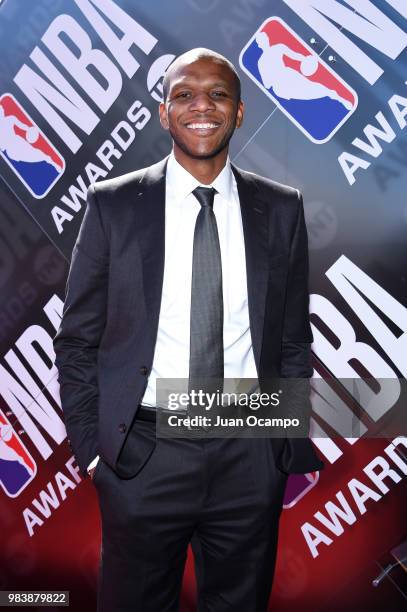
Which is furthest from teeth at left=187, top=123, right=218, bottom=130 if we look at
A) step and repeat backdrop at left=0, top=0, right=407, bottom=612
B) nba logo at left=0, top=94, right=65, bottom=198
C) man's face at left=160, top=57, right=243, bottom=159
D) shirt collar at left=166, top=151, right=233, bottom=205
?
nba logo at left=0, top=94, right=65, bottom=198

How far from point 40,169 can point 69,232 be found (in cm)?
26

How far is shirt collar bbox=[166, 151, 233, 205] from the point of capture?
1.83 metres

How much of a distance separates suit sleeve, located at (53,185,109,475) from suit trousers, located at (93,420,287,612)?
12cm

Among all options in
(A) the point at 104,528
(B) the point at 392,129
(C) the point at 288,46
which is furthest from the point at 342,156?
(A) the point at 104,528

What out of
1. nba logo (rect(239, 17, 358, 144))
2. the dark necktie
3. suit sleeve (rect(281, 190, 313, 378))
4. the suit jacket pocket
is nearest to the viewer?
the dark necktie

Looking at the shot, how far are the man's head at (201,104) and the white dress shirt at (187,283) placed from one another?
0.09 metres

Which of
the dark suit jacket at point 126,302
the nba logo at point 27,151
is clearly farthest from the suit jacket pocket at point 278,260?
the nba logo at point 27,151

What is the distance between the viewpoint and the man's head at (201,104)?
178 cm

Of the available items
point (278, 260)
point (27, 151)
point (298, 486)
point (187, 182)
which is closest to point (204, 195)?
point (187, 182)

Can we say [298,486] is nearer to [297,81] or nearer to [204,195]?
[204,195]

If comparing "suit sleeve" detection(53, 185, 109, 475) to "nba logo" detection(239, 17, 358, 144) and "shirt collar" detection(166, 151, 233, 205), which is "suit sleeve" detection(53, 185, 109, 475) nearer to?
"shirt collar" detection(166, 151, 233, 205)

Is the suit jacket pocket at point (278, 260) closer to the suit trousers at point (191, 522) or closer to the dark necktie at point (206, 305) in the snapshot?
the dark necktie at point (206, 305)

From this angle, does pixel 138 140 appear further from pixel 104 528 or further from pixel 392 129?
pixel 104 528

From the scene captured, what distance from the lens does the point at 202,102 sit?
1767 mm
